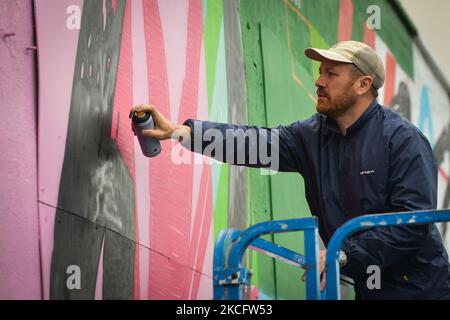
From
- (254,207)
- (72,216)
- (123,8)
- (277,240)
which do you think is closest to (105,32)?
(123,8)

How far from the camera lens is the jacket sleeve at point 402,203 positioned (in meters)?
4.10

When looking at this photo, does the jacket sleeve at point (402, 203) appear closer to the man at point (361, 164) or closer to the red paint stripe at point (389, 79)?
the man at point (361, 164)

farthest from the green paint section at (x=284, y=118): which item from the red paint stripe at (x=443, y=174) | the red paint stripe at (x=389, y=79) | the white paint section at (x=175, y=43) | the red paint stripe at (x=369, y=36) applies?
the red paint stripe at (x=443, y=174)

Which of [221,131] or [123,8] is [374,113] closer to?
[221,131]

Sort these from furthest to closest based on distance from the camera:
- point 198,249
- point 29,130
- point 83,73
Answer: point 198,249
point 83,73
point 29,130

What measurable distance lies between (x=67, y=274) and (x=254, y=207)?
90.1 inches

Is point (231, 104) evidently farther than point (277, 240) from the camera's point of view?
No

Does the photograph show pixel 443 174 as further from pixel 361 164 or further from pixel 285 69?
pixel 361 164

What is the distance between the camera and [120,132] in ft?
15.2

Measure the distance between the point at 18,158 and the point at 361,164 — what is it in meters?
1.72

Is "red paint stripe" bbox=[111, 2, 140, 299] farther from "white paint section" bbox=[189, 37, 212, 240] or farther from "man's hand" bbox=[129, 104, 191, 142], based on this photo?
"white paint section" bbox=[189, 37, 212, 240]

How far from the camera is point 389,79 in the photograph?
10.9 m

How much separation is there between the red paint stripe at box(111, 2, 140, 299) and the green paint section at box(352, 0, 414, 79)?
495cm

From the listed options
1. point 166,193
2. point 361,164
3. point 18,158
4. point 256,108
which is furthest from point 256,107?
point 18,158
